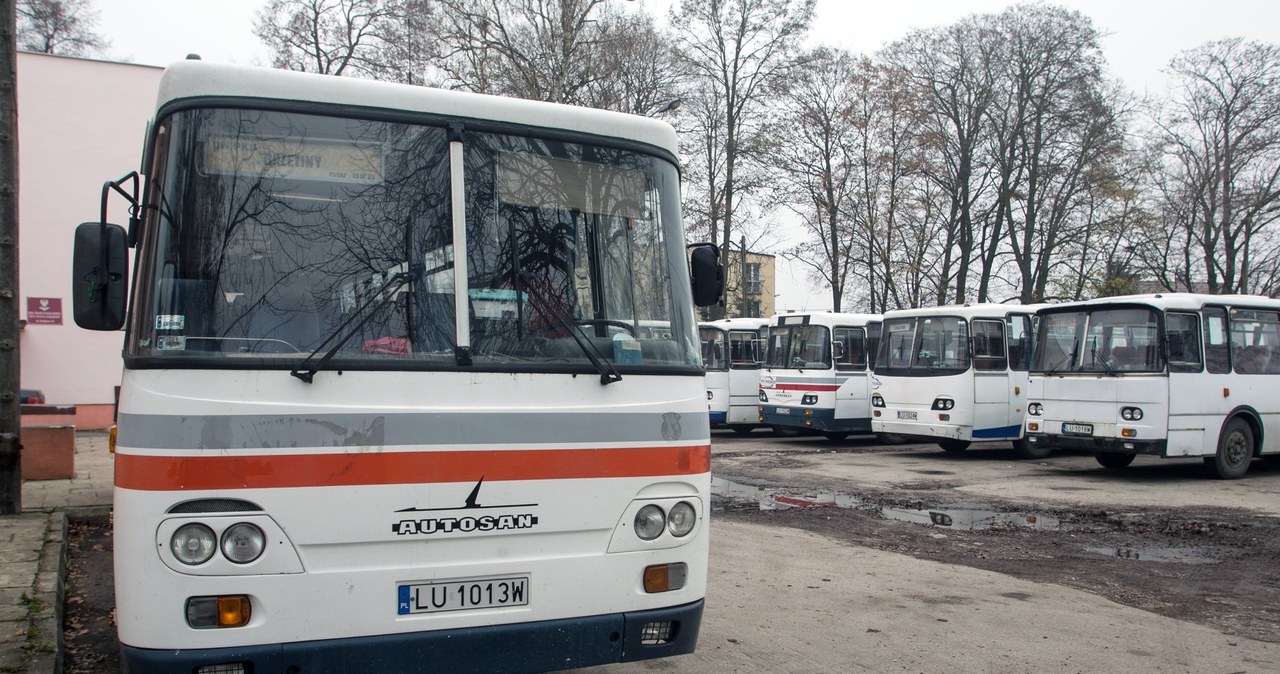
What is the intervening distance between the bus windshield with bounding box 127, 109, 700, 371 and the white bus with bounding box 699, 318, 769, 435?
20.7 meters

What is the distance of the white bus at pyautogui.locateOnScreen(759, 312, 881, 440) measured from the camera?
22.5 metres

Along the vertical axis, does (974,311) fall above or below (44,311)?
below

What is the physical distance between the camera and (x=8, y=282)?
9586 millimetres

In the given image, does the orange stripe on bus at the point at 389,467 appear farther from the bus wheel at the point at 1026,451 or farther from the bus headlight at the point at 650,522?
the bus wheel at the point at 1026,451

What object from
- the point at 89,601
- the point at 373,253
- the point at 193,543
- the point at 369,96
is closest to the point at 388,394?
the point at 373,253

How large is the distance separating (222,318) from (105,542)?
6.65m

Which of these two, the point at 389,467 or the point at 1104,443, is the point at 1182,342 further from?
the point at 389,467

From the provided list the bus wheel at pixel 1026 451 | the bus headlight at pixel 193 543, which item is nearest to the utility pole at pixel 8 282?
the bus headlight at pixel 193 543

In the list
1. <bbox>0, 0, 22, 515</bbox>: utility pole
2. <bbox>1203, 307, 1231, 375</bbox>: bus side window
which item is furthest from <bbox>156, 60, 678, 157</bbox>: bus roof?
<bbox>1203, 307, 1231, 375</bbox>: bus side window

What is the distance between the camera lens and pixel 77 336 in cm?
2261

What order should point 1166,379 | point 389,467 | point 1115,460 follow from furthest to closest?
1. point 1115,460
2. point 1166,379
3. point 389,467

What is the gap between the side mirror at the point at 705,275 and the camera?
530cm

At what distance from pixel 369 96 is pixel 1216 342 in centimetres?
1424

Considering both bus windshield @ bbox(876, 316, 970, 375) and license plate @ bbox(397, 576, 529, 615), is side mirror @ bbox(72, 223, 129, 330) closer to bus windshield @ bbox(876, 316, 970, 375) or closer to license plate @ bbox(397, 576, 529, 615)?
license plate @ bbox(397, 576, 529, 615)
